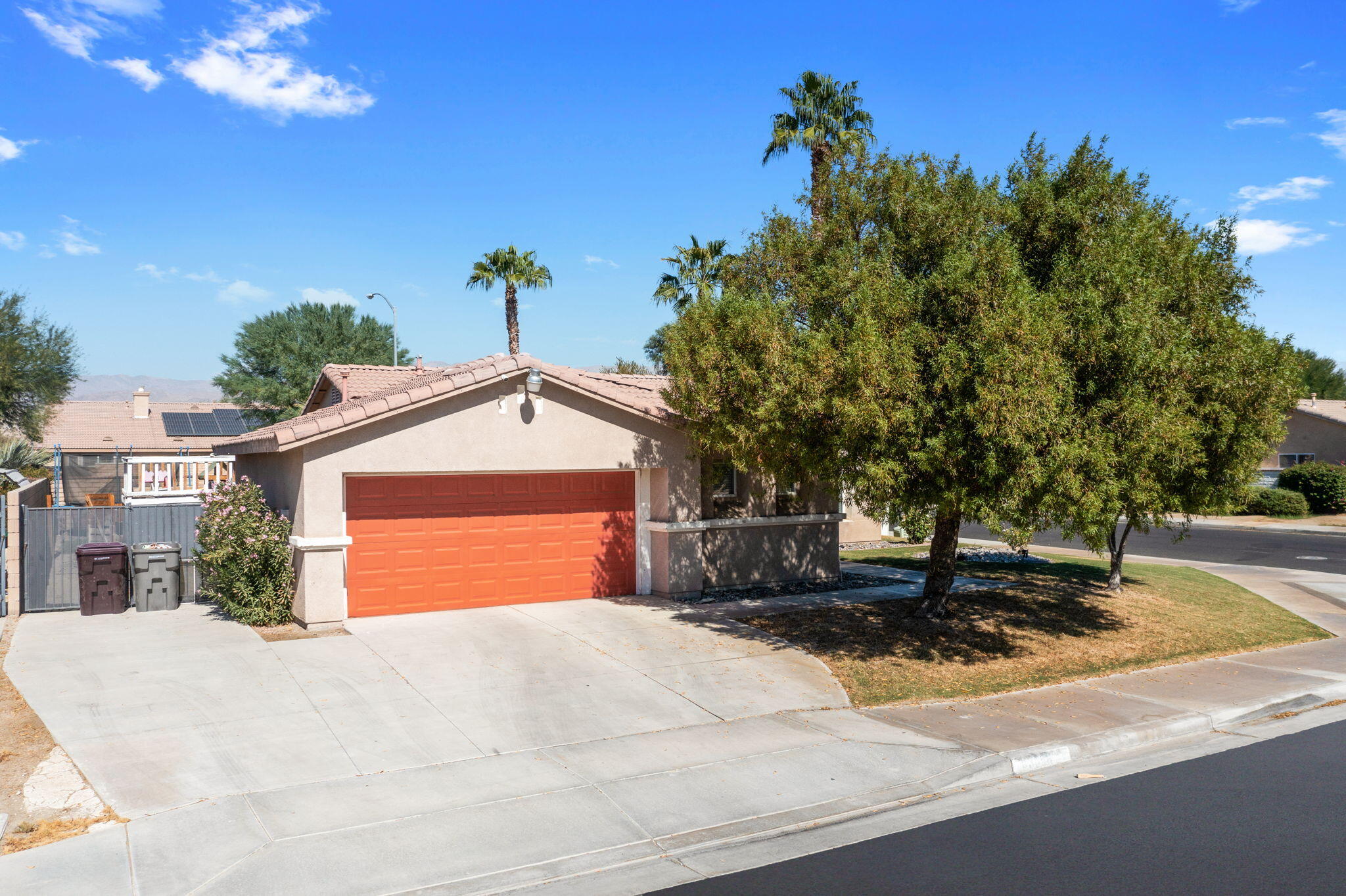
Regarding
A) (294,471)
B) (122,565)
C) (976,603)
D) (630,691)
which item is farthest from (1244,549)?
(122,565)

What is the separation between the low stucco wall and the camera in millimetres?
16312

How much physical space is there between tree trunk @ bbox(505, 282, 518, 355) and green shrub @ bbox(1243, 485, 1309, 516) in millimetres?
30094

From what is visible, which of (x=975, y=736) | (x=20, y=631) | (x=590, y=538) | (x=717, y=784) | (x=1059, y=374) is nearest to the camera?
(x=717, y=784)

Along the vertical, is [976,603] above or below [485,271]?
below

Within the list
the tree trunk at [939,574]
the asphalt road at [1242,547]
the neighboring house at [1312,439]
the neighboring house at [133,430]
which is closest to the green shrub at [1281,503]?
the asphalt road at [1242,547]

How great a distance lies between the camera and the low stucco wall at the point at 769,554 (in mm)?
16312

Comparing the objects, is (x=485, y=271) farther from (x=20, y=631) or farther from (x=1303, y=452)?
(x=1303, y=452)

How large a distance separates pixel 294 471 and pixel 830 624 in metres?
7.95

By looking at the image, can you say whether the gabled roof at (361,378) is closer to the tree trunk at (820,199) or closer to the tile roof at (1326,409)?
the tree trunk at (820,199)

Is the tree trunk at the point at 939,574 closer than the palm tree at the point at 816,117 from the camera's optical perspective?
Yes

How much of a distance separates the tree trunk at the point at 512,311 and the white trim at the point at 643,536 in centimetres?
2278

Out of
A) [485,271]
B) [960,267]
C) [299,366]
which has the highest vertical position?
[485,271]

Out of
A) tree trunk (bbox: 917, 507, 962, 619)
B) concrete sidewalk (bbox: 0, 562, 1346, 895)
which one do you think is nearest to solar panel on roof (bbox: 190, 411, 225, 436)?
tree trunk (bbox: 917, 507, 962, 619)

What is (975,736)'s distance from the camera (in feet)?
30.2
